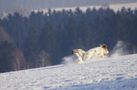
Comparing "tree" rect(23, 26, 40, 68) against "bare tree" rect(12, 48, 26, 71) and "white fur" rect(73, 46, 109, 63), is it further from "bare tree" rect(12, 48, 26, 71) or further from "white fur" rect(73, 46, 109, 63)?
"white fur" rect(73, 46, 109, 63)

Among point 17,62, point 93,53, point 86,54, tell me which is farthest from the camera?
point 17,62

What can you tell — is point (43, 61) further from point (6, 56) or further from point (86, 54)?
point (86, 54)

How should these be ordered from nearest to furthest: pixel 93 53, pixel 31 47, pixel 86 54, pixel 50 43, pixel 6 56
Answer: pixel 86 54
pixel 93 53
pixel 6 56
pixel 31 47
pixel 50 43

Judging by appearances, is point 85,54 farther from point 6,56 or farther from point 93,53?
point 6,56

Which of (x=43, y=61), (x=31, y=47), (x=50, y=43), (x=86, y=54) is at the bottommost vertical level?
(x=43, y=61)

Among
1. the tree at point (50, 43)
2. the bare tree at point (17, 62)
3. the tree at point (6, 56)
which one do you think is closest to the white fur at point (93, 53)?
the bare tree at point (17, 62)

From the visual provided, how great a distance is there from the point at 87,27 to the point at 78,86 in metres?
62.5

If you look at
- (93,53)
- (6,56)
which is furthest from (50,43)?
(93,53)

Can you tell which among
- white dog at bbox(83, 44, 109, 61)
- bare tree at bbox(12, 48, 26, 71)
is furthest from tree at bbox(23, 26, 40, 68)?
white dog at bbox(83, 44, 109, 61)

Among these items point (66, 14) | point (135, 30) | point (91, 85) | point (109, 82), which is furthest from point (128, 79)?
point (66, 14)

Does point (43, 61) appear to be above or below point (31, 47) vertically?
below

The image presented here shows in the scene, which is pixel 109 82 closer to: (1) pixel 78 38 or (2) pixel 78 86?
(2) pixel 78 86

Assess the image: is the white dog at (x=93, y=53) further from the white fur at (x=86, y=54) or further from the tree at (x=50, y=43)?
the tree at (x=50, y=43)

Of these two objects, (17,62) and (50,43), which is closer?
(17,62)
